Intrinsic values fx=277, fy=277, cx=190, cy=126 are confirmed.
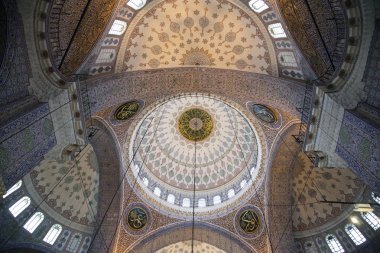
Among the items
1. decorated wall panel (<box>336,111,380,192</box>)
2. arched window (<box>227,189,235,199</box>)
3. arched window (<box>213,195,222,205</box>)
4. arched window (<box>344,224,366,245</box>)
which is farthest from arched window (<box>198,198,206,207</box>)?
decorated wall panel (<box>336,111,380,192</box>)

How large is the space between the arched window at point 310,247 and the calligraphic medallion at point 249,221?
2165mm

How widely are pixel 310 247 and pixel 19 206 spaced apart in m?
12.8

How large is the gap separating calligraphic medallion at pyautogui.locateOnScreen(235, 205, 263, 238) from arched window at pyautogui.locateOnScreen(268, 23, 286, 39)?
8430 mm

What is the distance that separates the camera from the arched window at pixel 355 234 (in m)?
11.6

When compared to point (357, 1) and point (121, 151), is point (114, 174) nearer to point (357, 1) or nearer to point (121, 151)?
point (121, 151)

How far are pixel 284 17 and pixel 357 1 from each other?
7.95ft

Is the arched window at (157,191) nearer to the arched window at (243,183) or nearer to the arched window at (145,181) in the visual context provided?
the arched window at (145,181)

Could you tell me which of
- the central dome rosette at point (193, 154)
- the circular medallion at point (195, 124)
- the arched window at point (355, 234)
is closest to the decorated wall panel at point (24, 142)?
the central dome rosette at point (193, 154)

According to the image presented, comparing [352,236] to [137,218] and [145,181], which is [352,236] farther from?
[145,181]

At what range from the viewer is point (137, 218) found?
1391 centimetres

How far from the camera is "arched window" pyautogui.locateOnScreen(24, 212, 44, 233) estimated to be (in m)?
11.4

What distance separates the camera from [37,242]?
11.5 m

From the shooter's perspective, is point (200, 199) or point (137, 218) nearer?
point (137, 218)

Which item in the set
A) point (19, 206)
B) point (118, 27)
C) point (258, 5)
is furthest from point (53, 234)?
point (258, 5)
